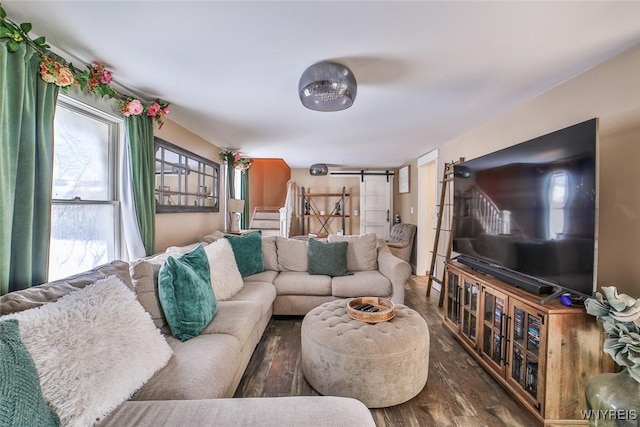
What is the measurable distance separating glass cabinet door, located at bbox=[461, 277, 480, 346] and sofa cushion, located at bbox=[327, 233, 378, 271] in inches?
45.8

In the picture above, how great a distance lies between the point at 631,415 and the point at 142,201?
338 centimetres

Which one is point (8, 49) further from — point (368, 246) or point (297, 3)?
point (368, 246)

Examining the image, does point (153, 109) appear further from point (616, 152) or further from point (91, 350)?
point (616, 152)

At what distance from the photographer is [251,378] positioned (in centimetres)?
192

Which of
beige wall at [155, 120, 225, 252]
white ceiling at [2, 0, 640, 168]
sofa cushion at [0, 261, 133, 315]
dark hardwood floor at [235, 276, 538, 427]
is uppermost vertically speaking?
white ceiling at [2, 0, 640, 168]

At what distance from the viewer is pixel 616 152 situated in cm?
157

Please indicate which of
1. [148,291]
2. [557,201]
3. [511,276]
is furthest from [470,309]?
[148,291]

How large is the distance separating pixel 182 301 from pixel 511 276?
90.6 inches

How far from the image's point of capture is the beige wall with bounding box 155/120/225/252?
2.75 meters

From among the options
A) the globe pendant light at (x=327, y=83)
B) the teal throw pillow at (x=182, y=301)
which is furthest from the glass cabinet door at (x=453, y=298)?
the teal throw pillow at (x=182, y=301)

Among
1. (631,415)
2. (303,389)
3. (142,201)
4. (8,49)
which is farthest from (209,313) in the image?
(631,415)

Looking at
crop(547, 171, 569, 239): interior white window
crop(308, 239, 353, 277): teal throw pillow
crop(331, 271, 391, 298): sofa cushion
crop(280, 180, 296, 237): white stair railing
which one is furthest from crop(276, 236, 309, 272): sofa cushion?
crop(547, 171, 569, 239): interior white window

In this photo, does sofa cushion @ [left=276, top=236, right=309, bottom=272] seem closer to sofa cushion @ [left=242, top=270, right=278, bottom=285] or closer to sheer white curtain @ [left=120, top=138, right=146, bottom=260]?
sofa cushion @ [left=242, top=270, right=278, bottom=285]

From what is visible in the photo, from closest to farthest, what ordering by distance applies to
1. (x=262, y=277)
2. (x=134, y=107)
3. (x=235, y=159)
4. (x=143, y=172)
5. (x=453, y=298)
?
(x=134, y=107)
(x=143, y=172)
(x=453, y=298)
(x=262, y=277)
(x=235, y=159)
